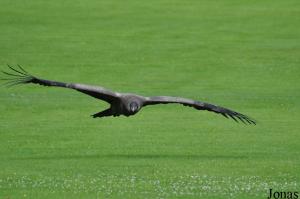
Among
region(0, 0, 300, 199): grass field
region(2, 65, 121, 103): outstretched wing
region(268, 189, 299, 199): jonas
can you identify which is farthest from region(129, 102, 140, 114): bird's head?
region(268, 189, 299, 199): jonas

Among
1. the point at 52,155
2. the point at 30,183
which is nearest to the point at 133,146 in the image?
the point at 52,155

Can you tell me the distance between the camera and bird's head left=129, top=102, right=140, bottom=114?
762 inches

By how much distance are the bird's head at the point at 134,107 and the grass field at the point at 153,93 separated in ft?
3.54

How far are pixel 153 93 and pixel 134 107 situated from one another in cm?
1376

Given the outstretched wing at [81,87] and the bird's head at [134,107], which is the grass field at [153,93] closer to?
the bird's head at [134,107]

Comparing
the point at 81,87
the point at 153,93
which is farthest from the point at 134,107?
the point at 153,93

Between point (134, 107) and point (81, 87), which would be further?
point (134, 107)

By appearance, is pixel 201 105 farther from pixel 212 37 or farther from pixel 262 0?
pixel 262 0

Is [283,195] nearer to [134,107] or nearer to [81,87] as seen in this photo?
[134,107]

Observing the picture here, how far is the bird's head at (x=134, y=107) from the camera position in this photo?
19359 mm

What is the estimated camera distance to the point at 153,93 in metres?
33.1

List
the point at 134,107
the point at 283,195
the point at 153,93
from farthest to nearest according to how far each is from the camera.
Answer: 1. the point at 153,93
2. the point at 134,107
3. the point at 283,195

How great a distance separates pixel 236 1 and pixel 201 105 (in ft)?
103

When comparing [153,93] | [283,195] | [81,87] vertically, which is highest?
[153,93]
